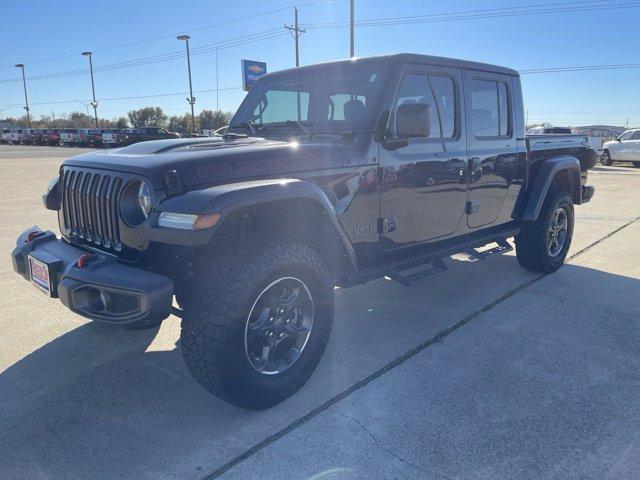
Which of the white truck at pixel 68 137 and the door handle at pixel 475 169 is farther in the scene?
the white truck at pixel 68 137

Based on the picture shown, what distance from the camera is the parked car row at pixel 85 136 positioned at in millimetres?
33188

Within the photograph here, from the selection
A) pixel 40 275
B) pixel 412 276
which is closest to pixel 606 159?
pixel 412 276

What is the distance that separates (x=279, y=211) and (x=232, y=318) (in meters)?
0.70

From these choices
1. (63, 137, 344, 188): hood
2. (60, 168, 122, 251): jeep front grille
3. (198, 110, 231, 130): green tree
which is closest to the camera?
(63, 137, 344, 188): hood

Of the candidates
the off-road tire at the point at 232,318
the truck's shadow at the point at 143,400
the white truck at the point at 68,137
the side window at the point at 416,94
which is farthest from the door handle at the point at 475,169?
the white truck at the point at 68,137

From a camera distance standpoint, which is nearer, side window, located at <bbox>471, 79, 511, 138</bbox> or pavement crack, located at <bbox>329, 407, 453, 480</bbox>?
pavement crack, located at <bbox>329, 407, 453, 480</bbox>

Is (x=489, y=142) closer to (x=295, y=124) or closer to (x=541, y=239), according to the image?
(x=541, y=239)

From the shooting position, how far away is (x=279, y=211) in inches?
113

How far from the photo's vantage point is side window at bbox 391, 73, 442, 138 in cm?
352

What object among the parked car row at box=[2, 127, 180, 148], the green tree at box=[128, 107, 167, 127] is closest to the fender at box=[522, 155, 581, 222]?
the parked car row at box=[2, 127, 180, 148]

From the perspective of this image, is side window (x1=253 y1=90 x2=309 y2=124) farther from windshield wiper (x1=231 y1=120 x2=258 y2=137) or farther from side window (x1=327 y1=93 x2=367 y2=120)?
side window (x1=327 y1=93 x2=367 y2=120)

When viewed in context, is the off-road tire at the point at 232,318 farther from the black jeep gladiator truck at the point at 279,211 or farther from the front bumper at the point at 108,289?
the front bumper at the point at 108,289

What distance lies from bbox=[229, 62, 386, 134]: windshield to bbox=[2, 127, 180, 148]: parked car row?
1127 inches

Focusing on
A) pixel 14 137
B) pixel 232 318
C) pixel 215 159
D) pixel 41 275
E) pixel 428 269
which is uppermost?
pixel 215 159
